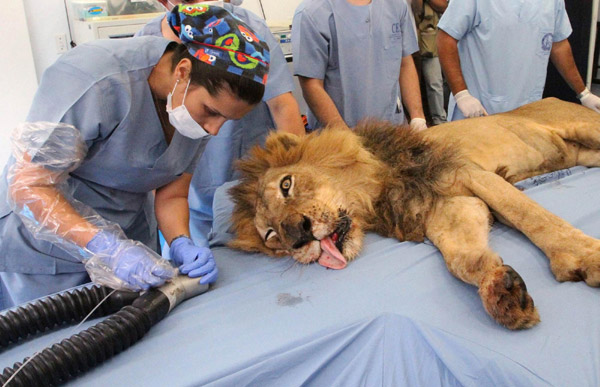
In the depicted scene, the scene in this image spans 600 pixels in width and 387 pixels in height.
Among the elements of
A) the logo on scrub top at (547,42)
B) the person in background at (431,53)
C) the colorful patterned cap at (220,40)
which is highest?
the colorful patterned cap at (220,40)

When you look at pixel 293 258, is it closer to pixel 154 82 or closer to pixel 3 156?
pixel 154 82

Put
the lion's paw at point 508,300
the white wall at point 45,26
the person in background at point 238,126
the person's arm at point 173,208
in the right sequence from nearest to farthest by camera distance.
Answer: the lion's paw at point 508,300
the person's arm at point 173,208
the person in background at point 238,126
the white wall at point 45,26

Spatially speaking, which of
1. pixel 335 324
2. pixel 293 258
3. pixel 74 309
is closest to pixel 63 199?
pixel 74 309

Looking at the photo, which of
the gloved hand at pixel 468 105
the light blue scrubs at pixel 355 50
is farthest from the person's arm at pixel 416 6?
the gloved hand at pixel 468 105

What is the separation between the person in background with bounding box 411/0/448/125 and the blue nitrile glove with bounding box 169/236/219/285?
4591 mm

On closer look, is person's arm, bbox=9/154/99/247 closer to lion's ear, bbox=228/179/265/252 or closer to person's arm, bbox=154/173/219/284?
person's arm, bbox=154/173/219/284

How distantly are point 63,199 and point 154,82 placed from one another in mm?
469

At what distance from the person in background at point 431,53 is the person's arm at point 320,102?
11.1ft

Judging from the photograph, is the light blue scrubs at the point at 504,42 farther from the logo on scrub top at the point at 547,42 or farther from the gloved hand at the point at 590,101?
the gloved hand at the point at 590,101

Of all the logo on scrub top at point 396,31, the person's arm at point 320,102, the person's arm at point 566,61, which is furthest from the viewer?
the person's arm at point 566,61

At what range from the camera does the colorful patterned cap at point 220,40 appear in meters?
1.44

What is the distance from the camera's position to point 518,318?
112 centimetres

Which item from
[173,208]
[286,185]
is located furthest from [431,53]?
[173,208]

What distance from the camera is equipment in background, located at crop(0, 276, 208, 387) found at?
40.8 inches
